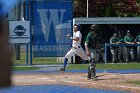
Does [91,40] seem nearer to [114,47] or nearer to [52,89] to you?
[52,89]

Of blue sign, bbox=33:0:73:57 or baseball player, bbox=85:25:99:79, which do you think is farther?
blue sign, bbox=33:0:73:57

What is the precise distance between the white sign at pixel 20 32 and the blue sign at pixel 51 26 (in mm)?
453

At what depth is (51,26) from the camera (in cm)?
2145

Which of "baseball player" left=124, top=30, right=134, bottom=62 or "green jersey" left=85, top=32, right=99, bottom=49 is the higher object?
"green jersey" left=85, top=32, right=99, bottom=49

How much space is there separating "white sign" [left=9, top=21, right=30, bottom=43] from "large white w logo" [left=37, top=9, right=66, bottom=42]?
832mm

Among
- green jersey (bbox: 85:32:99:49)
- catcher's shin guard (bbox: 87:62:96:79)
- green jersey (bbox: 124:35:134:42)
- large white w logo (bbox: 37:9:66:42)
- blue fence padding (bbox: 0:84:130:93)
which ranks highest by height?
large white w logo (bbox: 37:9:66:42)

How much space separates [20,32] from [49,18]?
1620mm

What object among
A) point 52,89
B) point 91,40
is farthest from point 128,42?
point 52,89

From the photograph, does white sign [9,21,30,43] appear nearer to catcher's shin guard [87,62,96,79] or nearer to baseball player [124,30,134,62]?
baseball player [124,30,134,62]

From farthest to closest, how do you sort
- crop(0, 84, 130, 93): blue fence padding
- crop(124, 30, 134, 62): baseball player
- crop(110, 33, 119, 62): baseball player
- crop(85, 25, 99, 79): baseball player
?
crop(124, 30, 134, 62): baseball player < crop(110, 33, 119, 62): baseball player < crop(85, 25, 99, 79): baseball player < crop(0, 84, 130, 93): blue fence padding

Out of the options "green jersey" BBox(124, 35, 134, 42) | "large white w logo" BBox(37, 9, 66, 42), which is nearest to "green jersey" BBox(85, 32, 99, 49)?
"large white w logo" BBox(37, 9, 66, 42)

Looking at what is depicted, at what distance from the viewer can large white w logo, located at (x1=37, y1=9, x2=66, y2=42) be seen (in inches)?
840

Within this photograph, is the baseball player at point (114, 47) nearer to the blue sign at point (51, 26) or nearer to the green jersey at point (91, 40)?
the blue sign at point (51, 26)

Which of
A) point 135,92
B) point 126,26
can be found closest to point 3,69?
point 135,92
